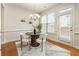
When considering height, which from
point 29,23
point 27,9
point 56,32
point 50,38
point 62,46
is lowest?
point 62,46

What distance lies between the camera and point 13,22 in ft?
6.22

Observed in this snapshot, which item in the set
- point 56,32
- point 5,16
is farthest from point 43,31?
point 5,16

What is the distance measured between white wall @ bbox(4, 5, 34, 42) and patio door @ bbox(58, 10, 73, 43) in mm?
698

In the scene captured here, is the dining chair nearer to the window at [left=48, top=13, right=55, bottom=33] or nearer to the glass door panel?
the window at [left=48, top=13, right=55, bottom=33]

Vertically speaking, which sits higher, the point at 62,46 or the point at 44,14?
the point at 44,14

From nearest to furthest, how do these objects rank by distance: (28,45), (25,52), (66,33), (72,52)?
(72,52)
(66,33)
(25,52)
(28,45)

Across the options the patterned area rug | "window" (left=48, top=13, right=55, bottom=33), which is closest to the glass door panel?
"window" (left=48, top=13, right=55, bottom=33)

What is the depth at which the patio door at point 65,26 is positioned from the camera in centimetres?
186

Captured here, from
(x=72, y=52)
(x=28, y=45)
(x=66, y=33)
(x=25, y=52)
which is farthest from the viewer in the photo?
(x=28, y=45)

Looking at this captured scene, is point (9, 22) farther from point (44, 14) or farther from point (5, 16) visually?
point (44, 14)

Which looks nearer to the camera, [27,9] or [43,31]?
[27,9]

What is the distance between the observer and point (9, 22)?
189 centimetres

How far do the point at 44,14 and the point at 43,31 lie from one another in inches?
15.0

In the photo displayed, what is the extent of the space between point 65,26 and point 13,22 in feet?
3.54
